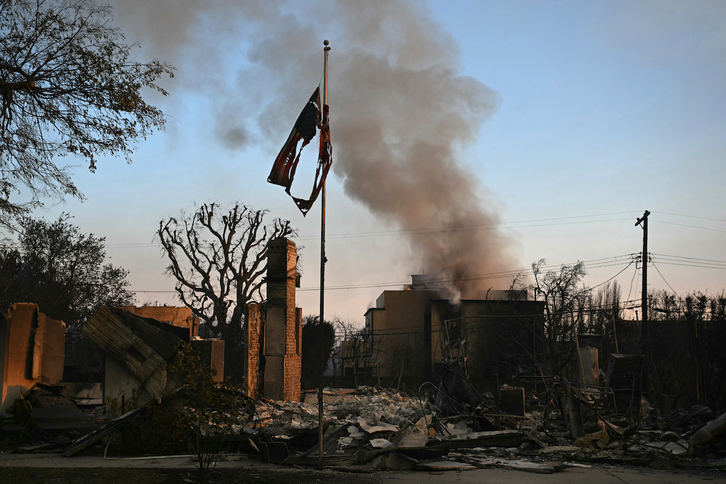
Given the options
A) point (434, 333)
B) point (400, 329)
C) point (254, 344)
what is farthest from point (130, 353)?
point (400, 329)

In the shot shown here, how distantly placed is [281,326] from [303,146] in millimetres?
9434

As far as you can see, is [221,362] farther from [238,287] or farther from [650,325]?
[650,325]

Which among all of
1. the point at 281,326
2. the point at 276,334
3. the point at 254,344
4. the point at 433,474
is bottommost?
the point at 433,474

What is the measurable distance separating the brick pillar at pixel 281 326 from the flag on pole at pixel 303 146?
331 inches

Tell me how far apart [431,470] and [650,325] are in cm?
2407

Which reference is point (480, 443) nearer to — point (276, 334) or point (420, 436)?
point (420, 436)

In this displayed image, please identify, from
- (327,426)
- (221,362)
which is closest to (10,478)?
(327,426)

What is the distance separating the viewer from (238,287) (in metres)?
34.6

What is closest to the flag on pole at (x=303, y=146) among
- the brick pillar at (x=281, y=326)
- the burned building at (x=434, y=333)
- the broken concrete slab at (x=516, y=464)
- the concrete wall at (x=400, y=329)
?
the broken concrete slab at (x=516, y=464)

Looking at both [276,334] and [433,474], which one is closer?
[433,474]

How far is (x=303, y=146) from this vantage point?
33.0 feet

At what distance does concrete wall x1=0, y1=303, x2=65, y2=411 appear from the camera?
40.9 ft

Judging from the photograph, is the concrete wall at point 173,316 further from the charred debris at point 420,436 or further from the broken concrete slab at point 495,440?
the broken concrete slab at point 495,440

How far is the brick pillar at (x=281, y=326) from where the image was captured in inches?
708
